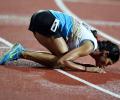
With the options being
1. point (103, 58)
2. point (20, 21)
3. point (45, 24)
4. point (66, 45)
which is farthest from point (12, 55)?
point (20, 21)

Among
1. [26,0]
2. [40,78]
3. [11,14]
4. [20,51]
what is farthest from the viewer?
[26,0]

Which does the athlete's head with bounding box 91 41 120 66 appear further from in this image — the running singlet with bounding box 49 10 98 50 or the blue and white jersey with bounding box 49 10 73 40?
the blue and white jersey with bounding box 49 10 73 40

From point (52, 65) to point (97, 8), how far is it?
6.37 meters

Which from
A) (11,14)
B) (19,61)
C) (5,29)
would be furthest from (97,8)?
(19,61)

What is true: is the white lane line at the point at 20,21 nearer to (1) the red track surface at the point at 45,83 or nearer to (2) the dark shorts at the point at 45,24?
(1) the red track surface at the point at 45,83

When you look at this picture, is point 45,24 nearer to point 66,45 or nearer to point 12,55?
point 66,45

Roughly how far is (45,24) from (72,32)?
428 millimetres

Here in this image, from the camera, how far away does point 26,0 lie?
1509 centimetres

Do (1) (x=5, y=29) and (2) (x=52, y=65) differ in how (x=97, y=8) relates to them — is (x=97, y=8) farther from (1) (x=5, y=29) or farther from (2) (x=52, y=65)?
(2) (x=52, y=65)

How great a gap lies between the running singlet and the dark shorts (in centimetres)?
10

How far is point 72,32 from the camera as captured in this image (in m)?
8.40

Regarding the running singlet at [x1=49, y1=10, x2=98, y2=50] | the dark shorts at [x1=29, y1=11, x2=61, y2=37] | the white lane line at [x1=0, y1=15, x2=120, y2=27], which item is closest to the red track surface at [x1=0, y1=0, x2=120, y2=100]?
the running singlet at [x1=49, y1=10, x2=98, y2=50]

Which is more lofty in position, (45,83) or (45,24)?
(45,24)

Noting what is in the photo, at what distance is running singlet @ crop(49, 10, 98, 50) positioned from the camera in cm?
832
